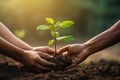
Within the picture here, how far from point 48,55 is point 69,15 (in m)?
4.73

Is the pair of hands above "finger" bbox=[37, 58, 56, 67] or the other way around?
above

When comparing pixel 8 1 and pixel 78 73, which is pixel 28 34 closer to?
pixel 8 1

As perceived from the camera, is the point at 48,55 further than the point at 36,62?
Yes

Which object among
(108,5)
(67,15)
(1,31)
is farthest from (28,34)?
(1,31)

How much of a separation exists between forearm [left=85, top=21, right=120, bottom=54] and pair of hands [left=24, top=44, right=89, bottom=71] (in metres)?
0.07

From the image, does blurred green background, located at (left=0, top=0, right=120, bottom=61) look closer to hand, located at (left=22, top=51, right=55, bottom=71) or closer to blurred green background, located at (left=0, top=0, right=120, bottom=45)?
blurred green background, located at (left=0, top=0, right=120, bottom=45)

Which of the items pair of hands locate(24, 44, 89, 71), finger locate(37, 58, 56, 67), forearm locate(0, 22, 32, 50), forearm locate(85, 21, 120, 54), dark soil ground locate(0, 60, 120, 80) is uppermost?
forearm locate(0, 22, 32, 50)

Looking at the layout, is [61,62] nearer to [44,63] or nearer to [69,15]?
[44,63]

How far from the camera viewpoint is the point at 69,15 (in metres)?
7.54

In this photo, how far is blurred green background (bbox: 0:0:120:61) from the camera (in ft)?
23.4

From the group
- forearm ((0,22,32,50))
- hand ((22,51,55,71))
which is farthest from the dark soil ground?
forearm ((0,22,32,50))

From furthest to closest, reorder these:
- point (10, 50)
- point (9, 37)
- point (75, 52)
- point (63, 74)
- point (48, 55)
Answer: point (9, 37) → point (75, 52) → point (48, 55) → point (10, 50) → point (63, 74)

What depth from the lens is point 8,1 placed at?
6523 millimetres

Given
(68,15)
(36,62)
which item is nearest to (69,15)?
(68,15)
